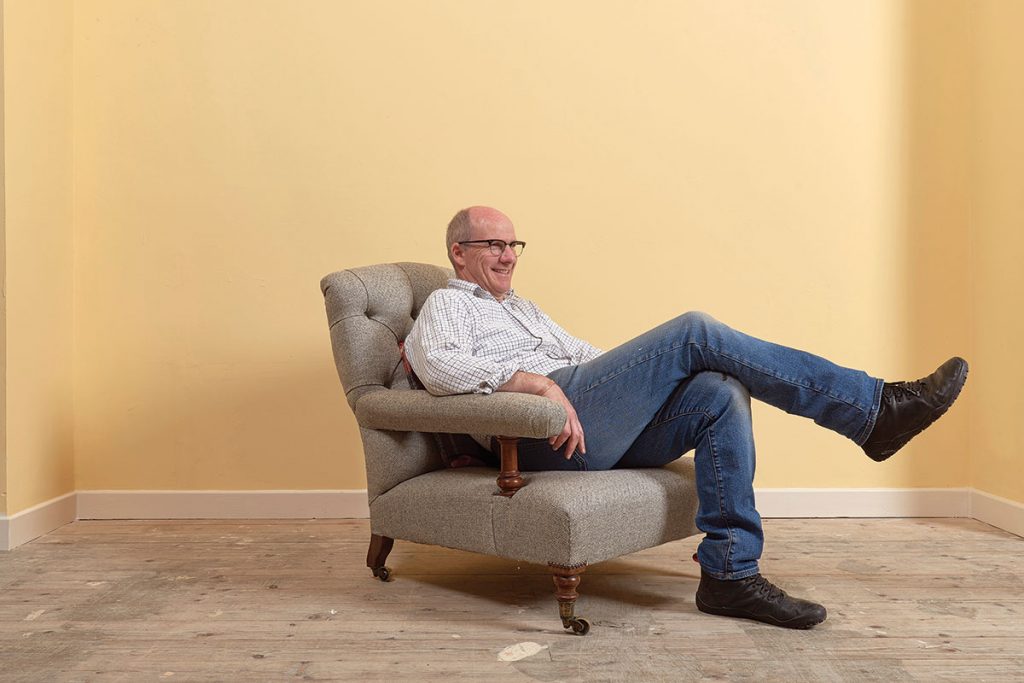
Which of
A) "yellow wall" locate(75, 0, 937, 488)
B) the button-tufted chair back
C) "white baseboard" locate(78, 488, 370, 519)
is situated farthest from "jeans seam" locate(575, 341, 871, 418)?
"white baseboard" locate(78, 488, 370, 519)

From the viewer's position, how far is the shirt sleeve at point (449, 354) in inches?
98.6

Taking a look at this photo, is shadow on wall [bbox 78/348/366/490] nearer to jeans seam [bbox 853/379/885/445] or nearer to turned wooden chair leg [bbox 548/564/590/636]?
turned wooden chair leg [bbox 548/564/590/636]

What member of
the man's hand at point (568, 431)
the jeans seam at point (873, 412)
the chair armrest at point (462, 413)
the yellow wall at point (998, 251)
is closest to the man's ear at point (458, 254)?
the chair armrest at point (462, 413)

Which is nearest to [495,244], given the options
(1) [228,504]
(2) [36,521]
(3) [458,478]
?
(3) [458,478]

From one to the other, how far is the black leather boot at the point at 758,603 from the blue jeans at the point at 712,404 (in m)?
0.03

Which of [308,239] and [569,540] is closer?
[569,540]

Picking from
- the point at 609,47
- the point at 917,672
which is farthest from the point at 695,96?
the point at 917,672

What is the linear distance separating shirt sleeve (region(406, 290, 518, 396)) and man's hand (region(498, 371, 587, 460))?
0.09ft

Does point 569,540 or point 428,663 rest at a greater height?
point 569,540

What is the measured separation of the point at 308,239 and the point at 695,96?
1742 millimetres

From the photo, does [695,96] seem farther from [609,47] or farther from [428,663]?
[428,663]

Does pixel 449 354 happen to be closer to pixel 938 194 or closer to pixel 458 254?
pixel 458 254

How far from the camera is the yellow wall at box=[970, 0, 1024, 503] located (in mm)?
3600

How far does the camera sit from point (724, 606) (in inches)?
96.4
